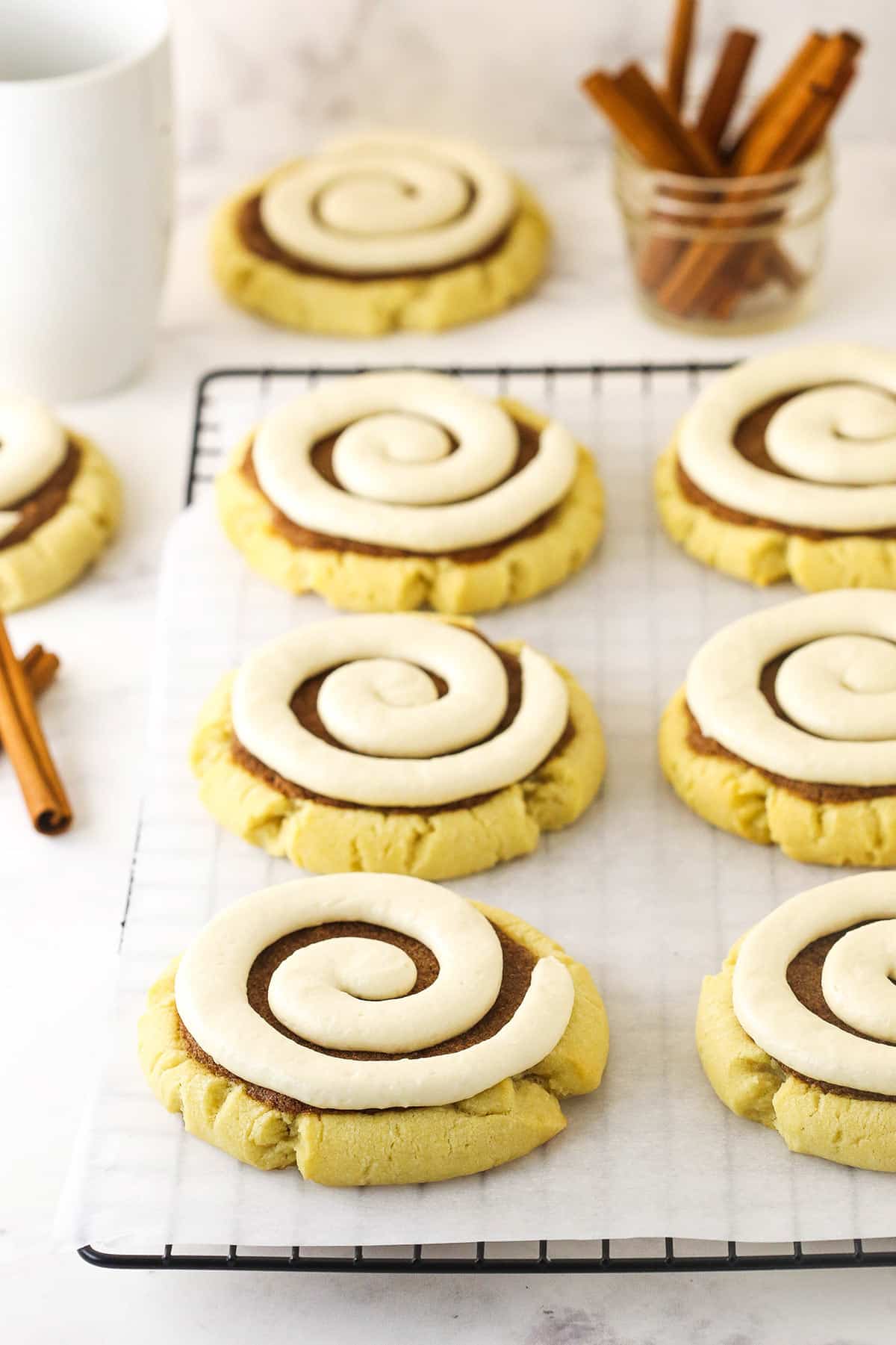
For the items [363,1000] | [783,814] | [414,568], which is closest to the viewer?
[363,1000]

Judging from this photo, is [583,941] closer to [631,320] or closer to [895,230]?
[631,320]

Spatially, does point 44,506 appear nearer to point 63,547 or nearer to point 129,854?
point 63,547

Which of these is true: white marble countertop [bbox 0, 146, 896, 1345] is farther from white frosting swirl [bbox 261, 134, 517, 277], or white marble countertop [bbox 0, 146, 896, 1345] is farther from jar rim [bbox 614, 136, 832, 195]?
jar rim [bbox 614, 136, 832, 195]

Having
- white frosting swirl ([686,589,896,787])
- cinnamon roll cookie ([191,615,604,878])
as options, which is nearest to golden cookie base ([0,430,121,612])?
cinnamon roll cookie ([191,615,604,878])

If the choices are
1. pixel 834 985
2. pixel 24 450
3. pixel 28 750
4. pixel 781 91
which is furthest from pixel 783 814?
pixel 781 91

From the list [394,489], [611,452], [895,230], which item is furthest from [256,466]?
[895,230]

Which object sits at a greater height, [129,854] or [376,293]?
[376,293]

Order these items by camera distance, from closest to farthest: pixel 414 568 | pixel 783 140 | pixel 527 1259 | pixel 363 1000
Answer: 1. pixel 527 1259
2. pixel 363 1000
3. pixel 414 568
4. pixel 783 140
